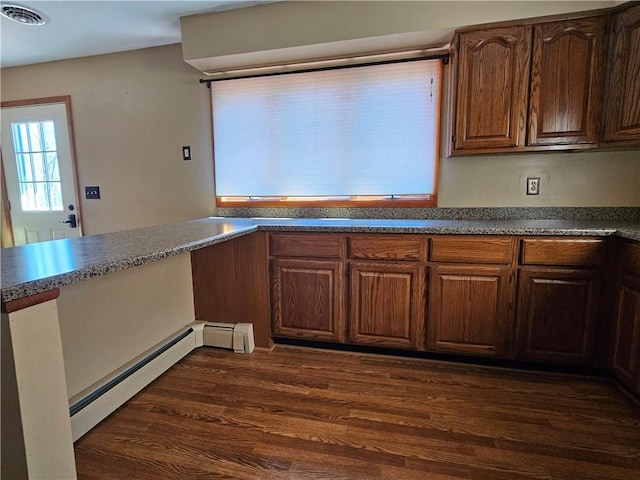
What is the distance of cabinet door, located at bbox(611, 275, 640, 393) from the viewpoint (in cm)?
173

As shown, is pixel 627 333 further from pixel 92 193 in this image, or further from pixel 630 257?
pixel 92 193

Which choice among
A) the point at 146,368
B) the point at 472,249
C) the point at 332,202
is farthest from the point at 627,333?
the point at 146,368

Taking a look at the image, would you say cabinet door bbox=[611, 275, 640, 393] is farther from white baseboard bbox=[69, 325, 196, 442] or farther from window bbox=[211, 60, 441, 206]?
white baseboard bbox=[69, 325, 196, 442]

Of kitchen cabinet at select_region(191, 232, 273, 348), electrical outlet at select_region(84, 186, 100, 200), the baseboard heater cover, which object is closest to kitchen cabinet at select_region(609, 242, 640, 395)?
kitchen cabinet at select_region(191, 232, 273, 348)

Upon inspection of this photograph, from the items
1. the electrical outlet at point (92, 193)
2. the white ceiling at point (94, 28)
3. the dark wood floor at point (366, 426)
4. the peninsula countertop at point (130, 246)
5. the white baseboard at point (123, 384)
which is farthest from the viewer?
the electrical outlet at point (92, 193)

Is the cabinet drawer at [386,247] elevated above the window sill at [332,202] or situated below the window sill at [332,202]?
below

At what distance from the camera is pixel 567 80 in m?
2.04

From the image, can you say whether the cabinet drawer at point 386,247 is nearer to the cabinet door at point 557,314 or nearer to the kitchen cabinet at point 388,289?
the kitchen cabinet at point 388,289

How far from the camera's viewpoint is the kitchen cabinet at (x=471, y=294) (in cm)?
203

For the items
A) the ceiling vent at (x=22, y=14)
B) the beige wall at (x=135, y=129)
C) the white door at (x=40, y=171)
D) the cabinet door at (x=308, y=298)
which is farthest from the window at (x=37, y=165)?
the cabinet door at (x=308, y=298)

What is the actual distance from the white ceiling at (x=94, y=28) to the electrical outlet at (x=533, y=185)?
7.27 feet

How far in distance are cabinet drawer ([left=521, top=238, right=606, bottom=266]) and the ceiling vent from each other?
11.2 feet

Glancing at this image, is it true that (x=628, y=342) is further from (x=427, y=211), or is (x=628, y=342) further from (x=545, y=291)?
(x=427, y=211)

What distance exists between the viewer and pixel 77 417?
1.53 meters
